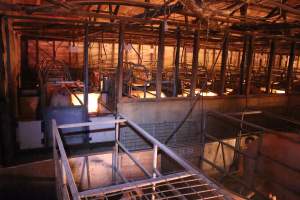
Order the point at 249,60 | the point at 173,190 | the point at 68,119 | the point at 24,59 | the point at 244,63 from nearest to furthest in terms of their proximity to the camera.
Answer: the point at 173,190 < the point at 68,119 < the point at 249,60 < the point at 244,63 < the point at 24,59

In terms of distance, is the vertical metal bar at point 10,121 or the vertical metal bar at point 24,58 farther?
the vertical metal bar at point 24,58

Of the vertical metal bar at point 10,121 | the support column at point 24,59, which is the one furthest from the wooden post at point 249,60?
the support column at point 24,59

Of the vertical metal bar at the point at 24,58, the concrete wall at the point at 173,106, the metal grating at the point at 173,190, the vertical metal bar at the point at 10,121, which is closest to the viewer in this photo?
the metal grating at the point at 173,190

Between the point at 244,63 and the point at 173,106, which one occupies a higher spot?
the point at 244,63

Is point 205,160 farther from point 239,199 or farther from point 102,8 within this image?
point 102,8

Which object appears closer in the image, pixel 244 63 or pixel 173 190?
pixel 173 190

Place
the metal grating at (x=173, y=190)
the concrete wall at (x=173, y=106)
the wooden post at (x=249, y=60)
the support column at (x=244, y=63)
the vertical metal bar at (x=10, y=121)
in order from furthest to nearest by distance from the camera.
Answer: the support column at (x=244, y=63) < the wooden post at (x=249, y=60) < the concrete wall at (x=173, y=106) < the vertical metal bar at (x=10, y=121) < the metal grating at (x=173, y=190)

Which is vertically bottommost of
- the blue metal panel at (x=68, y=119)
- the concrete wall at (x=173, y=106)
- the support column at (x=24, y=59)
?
the blue metal panel at (x=68, y=119)

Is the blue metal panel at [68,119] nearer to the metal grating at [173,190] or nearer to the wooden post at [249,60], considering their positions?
the metal grating at [173,190]

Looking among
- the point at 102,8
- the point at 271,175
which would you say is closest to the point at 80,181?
the point at 271,175

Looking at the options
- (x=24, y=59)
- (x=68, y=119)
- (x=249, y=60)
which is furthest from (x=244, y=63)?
(x=24, y=59)

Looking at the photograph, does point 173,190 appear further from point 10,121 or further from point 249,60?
point 249,60

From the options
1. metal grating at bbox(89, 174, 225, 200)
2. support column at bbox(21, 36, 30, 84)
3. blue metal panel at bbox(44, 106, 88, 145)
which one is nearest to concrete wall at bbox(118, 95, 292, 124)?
blue metal panel at bbox(44, 106, 88, 145)

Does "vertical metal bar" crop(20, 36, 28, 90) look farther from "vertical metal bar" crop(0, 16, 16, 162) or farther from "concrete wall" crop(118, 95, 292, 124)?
"concrete wall" crop(118, 95, 292, 124)
